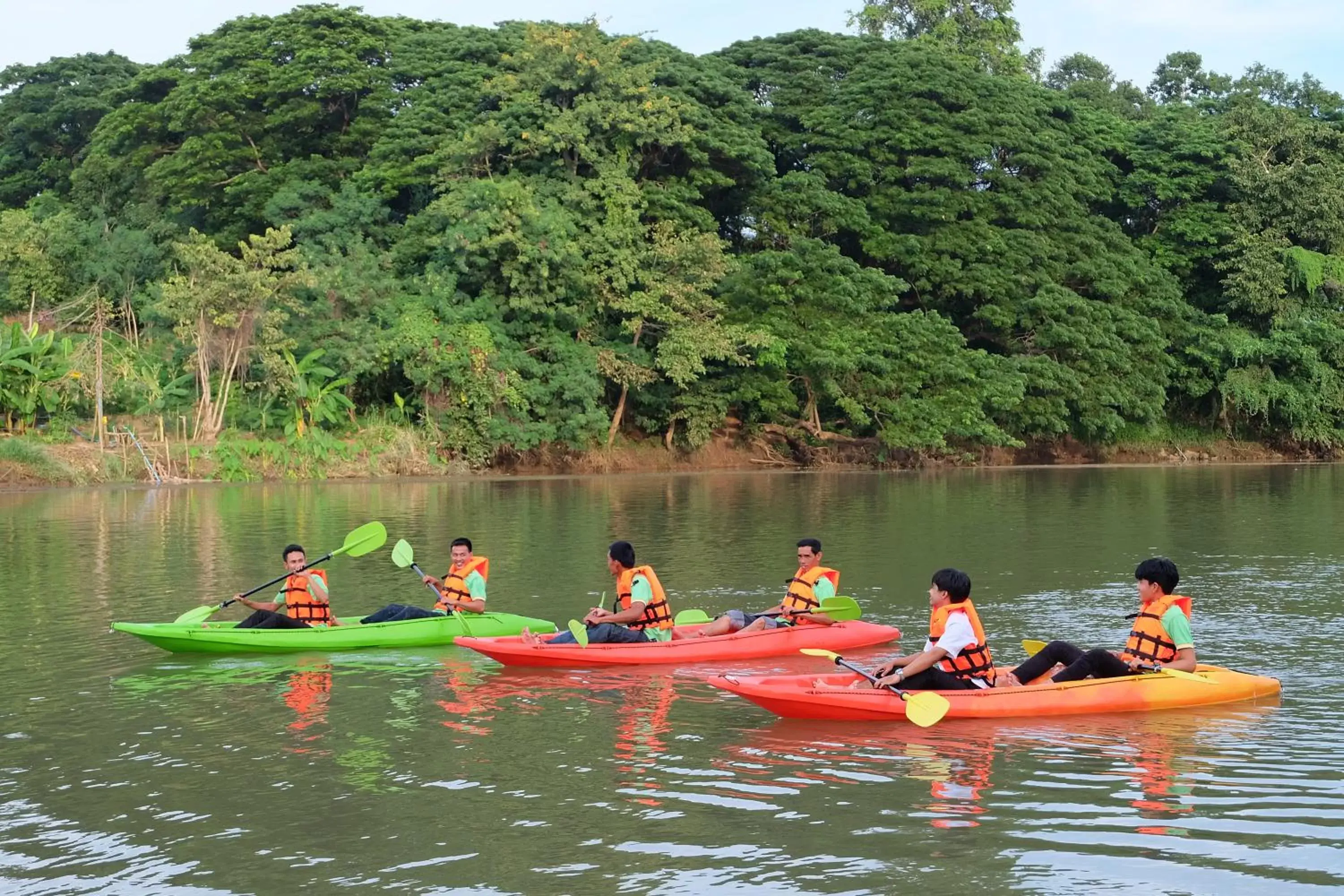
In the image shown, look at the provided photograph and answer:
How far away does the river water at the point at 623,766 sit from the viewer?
634 centimetres

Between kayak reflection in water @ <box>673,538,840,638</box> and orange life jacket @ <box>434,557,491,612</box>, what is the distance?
2053mm

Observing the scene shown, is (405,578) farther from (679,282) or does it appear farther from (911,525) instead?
(679,282)

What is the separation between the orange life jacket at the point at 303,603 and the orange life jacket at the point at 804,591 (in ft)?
12.9

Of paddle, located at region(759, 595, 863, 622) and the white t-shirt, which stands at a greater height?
the white t-shirt

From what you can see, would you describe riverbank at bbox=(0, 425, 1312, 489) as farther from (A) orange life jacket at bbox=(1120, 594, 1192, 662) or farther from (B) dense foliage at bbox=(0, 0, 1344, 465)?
(A) orange life jacket at bbox=(1120, 594, 1192, 662)

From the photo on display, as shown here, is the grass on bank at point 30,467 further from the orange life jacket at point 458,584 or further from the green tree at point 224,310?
the orange life jacket at point 458,584

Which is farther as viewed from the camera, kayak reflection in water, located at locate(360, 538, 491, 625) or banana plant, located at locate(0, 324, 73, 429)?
banana plant, located at locate(0, 324, 73, 429)

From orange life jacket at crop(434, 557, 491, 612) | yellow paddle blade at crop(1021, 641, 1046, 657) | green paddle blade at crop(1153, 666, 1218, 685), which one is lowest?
green paddle blade at crop(1153, 666, 1218, 685)

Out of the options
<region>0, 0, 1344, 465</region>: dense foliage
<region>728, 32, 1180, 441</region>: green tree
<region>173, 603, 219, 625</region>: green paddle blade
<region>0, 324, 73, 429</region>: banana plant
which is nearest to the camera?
<region>173, 603, 219, 625</region>: green paddle blade

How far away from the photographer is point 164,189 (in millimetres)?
37969

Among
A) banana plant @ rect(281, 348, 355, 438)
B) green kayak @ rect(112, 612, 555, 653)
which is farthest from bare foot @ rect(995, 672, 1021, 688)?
banana plant @ rect(281, 348, 355, 438)

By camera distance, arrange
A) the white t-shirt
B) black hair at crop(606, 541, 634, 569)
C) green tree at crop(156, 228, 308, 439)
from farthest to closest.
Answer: green tree at crop(156, 228, 308, 439) → black hair at crop(606, 541, 634, 569) → the white t-shirt

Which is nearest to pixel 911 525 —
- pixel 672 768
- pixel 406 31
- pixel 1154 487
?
pixel 1154 487

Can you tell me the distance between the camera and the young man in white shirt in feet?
29.1
